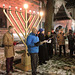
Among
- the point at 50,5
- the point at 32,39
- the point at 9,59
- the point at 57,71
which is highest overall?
the point at 50,5

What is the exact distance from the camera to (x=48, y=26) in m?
10.6

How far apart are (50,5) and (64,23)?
7187mm

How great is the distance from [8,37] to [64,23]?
15528 millimetres

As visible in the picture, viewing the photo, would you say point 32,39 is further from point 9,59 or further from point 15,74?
point 15,74

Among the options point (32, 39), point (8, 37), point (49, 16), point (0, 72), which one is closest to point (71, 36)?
point (32, 39)

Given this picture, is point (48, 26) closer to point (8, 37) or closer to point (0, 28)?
point (0, 28)

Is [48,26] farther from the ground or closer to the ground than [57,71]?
farther from the ground

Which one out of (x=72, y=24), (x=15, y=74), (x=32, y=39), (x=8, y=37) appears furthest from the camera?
(x=72, y=24)

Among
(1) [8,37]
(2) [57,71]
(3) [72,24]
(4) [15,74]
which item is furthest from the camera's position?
(3) [72,24]

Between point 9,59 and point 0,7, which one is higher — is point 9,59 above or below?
below

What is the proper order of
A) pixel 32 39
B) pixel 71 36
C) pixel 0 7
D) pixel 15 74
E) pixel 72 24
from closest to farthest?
1. pixel 32 39
2. pixel 15 74
3. pixel 71 36
4. pixel 0 7
5. pixel 72 24

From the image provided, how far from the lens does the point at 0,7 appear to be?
8391mm

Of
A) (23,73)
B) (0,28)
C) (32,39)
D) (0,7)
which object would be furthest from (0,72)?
(0,7)

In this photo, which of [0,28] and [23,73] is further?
[0,28]
